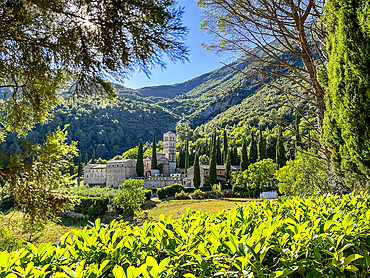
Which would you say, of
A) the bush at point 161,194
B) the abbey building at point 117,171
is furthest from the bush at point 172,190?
the abbey building at point 117,171

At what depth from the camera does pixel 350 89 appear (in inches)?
124

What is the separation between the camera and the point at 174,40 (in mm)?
3680

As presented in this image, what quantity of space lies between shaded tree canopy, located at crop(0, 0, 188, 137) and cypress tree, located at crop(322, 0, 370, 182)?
249 centimetres

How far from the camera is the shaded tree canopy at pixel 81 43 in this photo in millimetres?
3338

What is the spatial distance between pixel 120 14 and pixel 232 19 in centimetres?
336

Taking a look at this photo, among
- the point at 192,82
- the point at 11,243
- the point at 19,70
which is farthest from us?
the point at 192,82

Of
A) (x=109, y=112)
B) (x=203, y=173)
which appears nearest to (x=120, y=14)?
(x=203, y=173)

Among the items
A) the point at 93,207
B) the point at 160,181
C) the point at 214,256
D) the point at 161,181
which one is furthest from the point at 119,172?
the point at 214,256

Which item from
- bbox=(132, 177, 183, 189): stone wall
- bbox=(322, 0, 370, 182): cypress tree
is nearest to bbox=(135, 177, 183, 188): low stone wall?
bbox=(132, 177, 183, 189): stone wall

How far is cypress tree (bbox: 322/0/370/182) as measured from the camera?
9.96 feet

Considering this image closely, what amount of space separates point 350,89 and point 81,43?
447cm

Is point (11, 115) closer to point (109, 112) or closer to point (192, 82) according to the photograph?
point (109, 112)

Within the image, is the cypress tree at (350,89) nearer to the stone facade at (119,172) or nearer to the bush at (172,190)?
the bush at (172,190)

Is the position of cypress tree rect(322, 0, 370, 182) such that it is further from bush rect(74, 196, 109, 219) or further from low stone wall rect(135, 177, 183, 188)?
low stone wall rect(135, 177, 183, 188)
